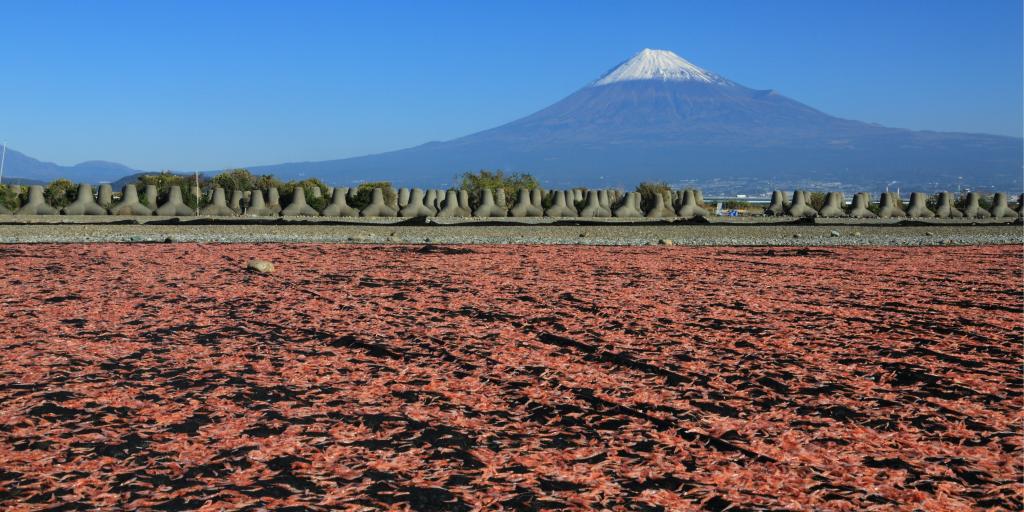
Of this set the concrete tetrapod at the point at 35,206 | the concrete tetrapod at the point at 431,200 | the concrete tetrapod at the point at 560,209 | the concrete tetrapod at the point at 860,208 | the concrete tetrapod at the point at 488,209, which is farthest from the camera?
the concrete tetrapod at the point at 431,200

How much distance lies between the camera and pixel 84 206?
33.2 metres

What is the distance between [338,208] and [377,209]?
1380 millimetres

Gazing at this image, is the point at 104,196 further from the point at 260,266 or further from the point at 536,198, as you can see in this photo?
the point at 260,266

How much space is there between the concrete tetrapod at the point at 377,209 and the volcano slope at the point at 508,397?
76.3 feet

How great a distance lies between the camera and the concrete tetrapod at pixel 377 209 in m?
33.2

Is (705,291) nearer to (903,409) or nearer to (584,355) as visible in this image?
(584,355)

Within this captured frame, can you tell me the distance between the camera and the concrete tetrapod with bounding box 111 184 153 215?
107 feet

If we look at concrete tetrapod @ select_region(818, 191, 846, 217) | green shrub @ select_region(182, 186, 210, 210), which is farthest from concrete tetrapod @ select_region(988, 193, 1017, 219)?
green shrub @ select_region(182, 186, 210, 210)

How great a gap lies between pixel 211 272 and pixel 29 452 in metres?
7.68

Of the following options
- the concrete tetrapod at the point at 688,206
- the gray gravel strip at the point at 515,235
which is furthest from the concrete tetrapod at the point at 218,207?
the concrete tetrapod at the point at 688,206

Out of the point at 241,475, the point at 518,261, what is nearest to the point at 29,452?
the point at 241,475

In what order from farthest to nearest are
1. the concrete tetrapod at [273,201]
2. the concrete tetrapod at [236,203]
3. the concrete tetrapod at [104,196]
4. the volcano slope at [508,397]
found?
the concrete tetrapod at [236,203], the concrete tetrapod at [273,201], the concrete tetrapod at [104,196], the volcano slope at [508,397]

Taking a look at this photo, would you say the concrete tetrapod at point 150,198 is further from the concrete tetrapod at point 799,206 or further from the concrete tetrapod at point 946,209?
the concrete tetrapod at point 946,209

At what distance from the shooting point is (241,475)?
3730mm
